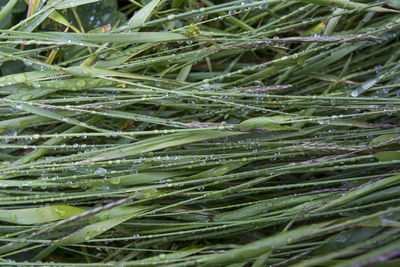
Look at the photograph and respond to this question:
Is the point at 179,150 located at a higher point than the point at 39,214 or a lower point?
higher

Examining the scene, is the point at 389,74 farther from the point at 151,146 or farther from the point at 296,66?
the point at 151,146

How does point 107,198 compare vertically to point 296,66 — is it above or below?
below

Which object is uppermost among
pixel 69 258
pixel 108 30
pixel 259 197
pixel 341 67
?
pixel 108 30

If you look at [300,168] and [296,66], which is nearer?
[300,168]

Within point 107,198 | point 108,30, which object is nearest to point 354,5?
point 108,30

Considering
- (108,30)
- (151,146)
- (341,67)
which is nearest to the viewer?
(151,146)

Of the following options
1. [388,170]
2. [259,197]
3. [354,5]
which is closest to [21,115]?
[259,197]

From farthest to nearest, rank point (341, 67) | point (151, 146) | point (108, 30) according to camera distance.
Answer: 1. point (341, 67)
2. point (108, 30)
3. point (151, 146)

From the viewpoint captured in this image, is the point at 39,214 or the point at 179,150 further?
the point at 179,150
